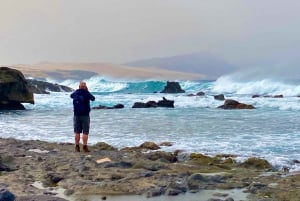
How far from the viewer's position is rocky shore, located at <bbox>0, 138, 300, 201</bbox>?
798 centimetres

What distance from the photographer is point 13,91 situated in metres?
36.7

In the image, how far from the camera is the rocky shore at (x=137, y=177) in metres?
7.98

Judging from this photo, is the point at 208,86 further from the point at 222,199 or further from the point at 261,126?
the point at 222,199

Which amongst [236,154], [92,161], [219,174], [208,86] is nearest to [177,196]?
[219,174]

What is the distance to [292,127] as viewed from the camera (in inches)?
808

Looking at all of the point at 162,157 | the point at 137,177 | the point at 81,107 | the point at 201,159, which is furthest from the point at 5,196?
the point at 81,107

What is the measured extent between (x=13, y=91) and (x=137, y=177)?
2928 centimetres

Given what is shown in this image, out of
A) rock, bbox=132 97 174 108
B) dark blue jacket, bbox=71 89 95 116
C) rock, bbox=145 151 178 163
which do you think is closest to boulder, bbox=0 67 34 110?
rock, bbox=132 97 174 108

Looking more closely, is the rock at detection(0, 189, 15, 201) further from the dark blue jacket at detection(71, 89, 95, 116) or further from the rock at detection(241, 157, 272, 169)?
the dark blue jacket at detection(71, 89, 95, 116)

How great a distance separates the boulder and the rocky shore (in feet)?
80.2

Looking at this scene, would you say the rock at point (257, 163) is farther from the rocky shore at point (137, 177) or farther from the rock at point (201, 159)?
the rock at point (201, 159)

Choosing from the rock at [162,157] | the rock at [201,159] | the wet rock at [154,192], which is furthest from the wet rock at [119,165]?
the wet rock at [154,192]

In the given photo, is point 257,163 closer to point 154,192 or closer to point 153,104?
point 154,192

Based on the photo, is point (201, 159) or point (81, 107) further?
point (81, 107)
